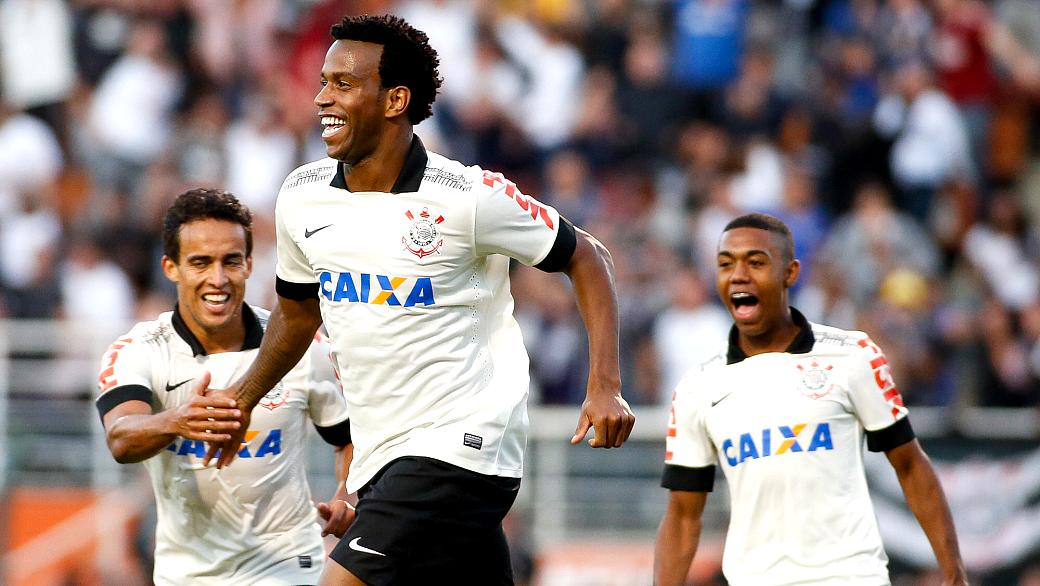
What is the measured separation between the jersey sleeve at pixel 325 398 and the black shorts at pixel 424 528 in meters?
1.22

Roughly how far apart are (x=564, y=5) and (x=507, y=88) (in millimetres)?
1237

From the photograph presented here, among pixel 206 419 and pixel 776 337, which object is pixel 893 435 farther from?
pixel 206 419

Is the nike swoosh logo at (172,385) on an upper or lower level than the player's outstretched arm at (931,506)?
upper

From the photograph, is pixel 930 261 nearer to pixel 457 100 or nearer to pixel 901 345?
pixel 901 345

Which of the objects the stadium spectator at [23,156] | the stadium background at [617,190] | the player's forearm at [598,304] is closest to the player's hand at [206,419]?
the player's forearm at [598,304]

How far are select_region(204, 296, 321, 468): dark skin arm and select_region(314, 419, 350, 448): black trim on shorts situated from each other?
2.42ft

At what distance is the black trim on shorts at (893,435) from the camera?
7.12m

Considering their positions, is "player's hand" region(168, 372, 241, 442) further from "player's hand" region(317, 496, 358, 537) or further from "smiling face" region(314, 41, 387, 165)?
"smiling face" region(314, 41, 387, 165)

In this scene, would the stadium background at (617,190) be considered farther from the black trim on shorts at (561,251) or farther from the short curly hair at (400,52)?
the short curly hair at (400,52)

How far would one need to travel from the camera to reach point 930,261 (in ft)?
45.5

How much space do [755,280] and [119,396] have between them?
277 cm

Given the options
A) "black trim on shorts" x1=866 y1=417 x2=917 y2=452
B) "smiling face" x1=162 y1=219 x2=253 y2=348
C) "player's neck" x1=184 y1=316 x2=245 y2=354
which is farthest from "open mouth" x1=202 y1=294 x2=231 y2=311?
"black trim on shorts" x1=866 y1=417 x2=917 y2=452

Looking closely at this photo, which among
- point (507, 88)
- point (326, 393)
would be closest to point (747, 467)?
point (326, 393)

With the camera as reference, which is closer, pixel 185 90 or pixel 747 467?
pixel 747 467
